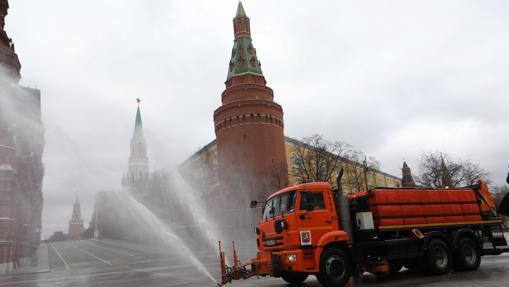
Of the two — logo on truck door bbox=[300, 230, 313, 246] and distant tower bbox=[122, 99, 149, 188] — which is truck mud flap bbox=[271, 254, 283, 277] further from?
distant tower bbox=[122, 99, 149, 188]

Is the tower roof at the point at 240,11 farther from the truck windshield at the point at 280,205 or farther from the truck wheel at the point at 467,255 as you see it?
the truck wheel at the point at 467,255

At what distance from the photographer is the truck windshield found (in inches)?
420

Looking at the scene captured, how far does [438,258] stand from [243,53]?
163 feet

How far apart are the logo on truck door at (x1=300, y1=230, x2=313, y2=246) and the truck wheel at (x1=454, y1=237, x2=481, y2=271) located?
19.4 ft

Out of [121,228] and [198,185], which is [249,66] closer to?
[198,185]

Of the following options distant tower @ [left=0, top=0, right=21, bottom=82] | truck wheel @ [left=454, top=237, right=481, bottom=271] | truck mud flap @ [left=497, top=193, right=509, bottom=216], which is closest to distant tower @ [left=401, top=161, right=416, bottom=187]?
truck wheel @ [left=454, top=237, right=481, bottom=271]

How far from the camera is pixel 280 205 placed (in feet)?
36.3

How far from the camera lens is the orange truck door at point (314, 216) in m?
10.1

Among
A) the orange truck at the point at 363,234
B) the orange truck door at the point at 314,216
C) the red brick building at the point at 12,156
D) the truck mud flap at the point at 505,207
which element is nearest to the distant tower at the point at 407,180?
the orange truck at the point at 363,234

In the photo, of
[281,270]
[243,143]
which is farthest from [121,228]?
[281,270]

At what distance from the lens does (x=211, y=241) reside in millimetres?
40969

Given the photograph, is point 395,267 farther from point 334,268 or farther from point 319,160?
point 319,160

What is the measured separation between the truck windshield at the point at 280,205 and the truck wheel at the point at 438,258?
4880 millimetres


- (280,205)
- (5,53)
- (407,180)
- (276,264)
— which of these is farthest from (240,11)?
(276,264)
